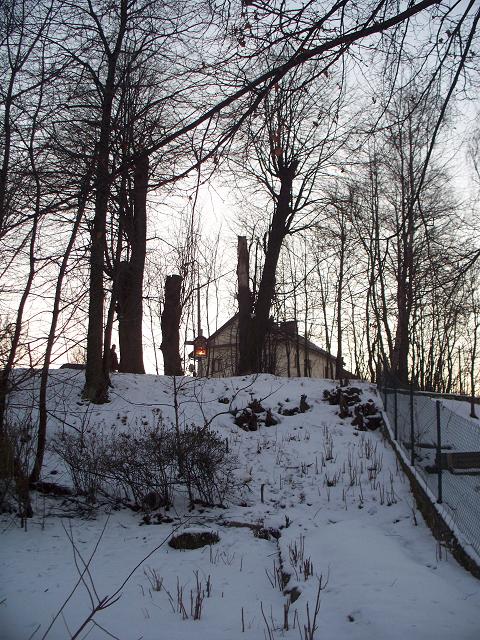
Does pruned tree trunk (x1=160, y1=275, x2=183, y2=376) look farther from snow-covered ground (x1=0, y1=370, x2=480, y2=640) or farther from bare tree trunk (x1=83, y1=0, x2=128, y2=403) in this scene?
snow-covered ground (x1=0, y1=370, x2=480, y2=640)

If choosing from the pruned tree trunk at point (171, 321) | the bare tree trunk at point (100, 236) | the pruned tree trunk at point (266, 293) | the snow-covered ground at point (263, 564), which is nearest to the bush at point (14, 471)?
the snow-covered ground at point (263, 564)

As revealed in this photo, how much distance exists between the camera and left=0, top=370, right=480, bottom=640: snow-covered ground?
13.9ft

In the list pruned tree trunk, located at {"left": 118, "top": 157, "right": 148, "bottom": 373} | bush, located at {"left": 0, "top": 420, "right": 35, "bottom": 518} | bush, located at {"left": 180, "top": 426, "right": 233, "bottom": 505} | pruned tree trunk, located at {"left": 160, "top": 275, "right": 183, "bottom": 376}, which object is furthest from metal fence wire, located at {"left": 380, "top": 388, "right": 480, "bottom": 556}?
pruned tree trunk, located at {"left": 160, "top": 275, "right": 183, "bottom": 376}

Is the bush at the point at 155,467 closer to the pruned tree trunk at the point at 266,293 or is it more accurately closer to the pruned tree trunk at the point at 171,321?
the pruned tree trunk at the point at 171,321

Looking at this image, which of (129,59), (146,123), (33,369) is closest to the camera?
(146,123)

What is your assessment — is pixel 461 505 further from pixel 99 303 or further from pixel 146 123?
pixel 99 303

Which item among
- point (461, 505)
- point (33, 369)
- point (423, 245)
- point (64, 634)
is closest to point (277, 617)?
point (64, 634)

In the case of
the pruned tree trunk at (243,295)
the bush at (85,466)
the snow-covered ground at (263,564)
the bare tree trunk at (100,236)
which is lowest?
the snow-covered ground at (263,564)

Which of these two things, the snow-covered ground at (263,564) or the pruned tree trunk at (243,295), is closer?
the snow-covered ground at (263,564)

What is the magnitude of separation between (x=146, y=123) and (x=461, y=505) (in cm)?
486

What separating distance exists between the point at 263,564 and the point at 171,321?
13.3 meters

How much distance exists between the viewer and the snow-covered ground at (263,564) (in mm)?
4234

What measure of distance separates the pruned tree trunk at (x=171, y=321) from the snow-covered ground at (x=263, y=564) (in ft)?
25.8

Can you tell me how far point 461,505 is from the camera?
574 centimetres
